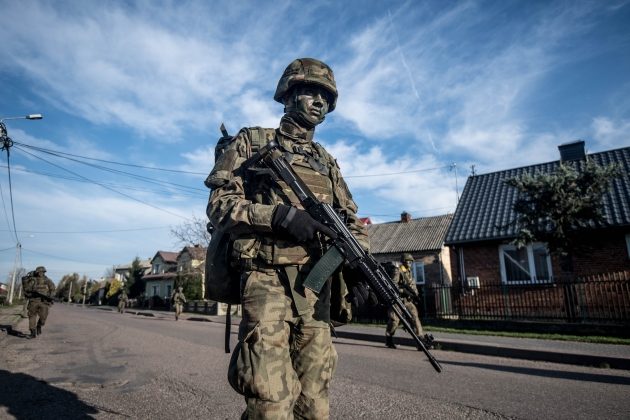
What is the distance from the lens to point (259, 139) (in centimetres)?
259

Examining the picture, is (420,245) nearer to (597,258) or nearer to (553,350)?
(597,258)

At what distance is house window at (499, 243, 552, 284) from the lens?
47.7 feet

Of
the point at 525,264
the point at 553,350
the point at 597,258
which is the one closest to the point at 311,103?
the point at 553,350

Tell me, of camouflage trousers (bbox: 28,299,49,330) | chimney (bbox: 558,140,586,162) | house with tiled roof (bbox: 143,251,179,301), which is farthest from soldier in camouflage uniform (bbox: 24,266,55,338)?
house with tiled roof (bbox: 143,251,179,301)

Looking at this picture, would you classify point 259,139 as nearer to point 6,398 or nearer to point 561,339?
point 6,398

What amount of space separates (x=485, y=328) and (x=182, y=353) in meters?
8.64

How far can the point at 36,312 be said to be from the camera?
1072cm

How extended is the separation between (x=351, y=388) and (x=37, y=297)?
10319 mm

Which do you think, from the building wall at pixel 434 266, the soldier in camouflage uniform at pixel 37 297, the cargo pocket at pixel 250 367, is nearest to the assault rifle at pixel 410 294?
the cargo pocket at pixel 250 367

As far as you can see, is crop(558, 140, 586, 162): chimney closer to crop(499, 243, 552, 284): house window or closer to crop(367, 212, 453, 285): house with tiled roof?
crop(499, 243, 552, 284): house window

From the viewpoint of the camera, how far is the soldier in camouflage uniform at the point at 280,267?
1952 millimetres

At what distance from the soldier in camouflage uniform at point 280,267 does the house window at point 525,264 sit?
1413 cm

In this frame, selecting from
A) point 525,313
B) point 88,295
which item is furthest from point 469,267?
point 88,295

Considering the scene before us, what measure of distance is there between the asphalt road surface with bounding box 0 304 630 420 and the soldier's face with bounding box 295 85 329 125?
270 cm
